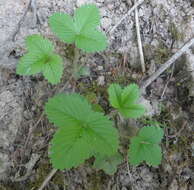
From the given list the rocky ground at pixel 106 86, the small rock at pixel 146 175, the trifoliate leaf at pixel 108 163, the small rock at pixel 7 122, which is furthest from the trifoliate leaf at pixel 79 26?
the small rock at pixel 146 175

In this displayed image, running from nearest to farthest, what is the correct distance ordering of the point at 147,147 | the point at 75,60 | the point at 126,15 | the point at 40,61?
the point at 147,147
the point at 40,61
the point at 75,60
the point at 126,15

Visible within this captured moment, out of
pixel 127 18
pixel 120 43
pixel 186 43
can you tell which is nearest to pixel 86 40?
pixel 120 43

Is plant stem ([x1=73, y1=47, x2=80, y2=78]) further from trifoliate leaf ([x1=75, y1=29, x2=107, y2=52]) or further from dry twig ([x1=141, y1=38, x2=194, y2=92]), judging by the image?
dry twig ([x1=141, y1=38, x2=194, y2=92])

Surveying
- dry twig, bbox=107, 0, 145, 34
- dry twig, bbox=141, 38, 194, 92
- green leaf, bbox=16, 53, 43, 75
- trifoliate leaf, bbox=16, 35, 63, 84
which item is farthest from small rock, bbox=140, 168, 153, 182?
dry twig, bbox=107, 0, 145, 34

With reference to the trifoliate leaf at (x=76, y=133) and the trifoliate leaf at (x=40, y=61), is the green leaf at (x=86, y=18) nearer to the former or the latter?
the trifoliate leaf at (x=40, y=61)

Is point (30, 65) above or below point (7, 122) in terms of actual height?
above

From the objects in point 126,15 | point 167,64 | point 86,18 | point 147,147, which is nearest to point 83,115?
point 147,147

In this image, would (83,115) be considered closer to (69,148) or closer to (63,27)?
(69,148)
